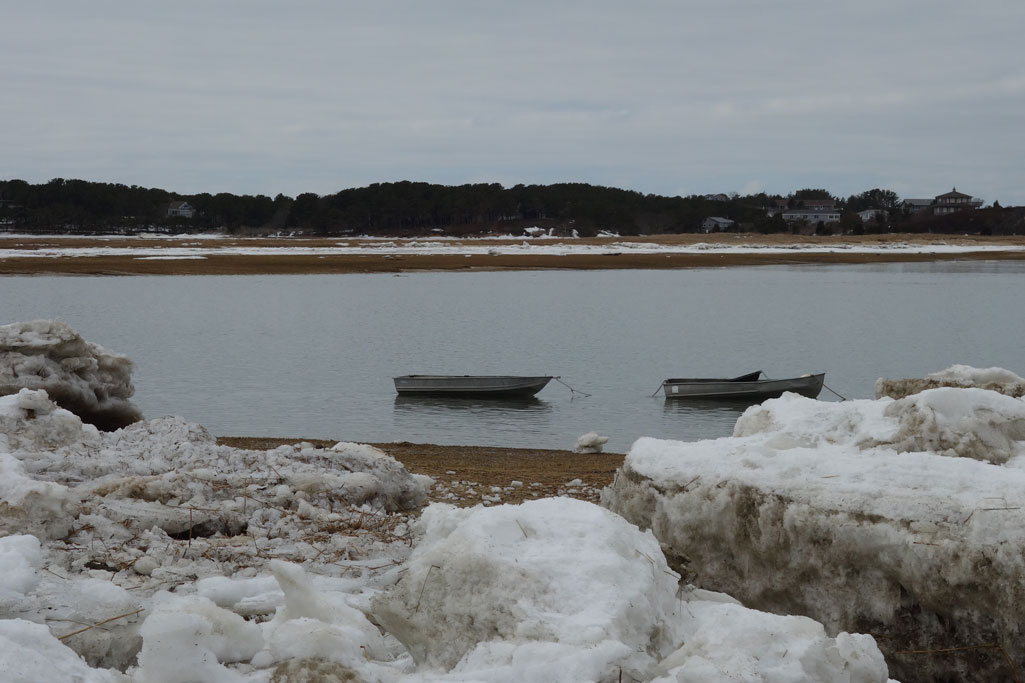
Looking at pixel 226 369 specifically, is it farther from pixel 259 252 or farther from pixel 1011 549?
pixel 259 252

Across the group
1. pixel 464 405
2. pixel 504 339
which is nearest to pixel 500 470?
pixel 464 405

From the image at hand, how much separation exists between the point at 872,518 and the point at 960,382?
15.0 feet

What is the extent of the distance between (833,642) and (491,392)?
832 inches

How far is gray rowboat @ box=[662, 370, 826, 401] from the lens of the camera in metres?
25.6

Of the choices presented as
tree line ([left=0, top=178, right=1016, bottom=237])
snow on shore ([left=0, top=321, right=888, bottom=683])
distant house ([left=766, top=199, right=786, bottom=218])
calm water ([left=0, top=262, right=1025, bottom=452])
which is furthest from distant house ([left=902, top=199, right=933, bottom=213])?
snow on shore ([left=0, top=321, right=888, bottom=683])

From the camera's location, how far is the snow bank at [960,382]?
984 cm

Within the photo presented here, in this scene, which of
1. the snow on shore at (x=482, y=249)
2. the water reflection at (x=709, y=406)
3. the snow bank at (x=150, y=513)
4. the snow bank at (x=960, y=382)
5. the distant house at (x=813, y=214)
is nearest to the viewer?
the snow bank at (x=150, y=513)

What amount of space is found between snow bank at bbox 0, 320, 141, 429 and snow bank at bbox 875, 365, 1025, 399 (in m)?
11.0

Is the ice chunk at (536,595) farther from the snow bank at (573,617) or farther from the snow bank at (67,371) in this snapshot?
the snow bank at (67,371)

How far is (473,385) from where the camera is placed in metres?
25.8

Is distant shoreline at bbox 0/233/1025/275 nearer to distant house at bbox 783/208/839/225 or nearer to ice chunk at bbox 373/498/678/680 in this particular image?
distant house at bbox 783/208/839/225

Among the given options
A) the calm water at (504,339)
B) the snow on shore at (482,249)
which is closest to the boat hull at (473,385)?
the calm water at (504,339)

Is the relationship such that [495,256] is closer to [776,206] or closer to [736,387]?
[736,387]

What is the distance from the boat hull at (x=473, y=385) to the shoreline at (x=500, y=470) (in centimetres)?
742
